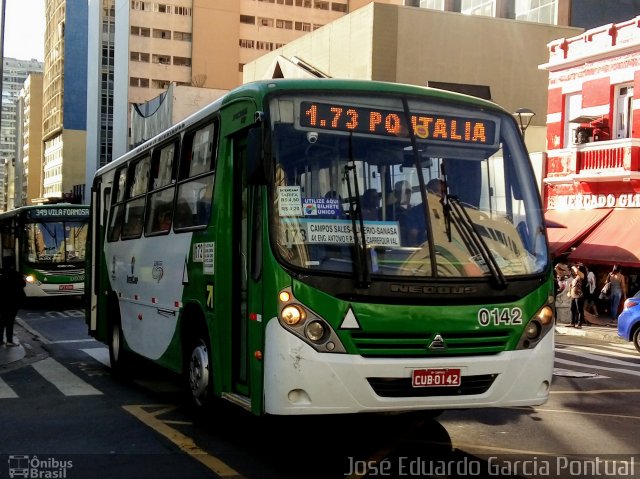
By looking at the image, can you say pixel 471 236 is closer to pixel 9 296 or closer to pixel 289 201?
pixel 289 201

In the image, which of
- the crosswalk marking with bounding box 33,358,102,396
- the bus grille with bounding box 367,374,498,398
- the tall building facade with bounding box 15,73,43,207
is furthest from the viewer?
the tall building facade with bounding box 15,73,43,207

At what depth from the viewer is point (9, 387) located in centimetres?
1084

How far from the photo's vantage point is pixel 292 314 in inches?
245

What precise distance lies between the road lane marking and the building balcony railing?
19.8 m

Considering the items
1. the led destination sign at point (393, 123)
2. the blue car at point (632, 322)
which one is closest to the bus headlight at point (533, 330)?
the led destination sign at point (393, 123)

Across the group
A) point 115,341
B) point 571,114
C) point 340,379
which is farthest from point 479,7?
point 340,379

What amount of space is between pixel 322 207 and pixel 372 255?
0.54 metres

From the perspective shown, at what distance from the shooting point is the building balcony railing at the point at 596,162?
2520 cm

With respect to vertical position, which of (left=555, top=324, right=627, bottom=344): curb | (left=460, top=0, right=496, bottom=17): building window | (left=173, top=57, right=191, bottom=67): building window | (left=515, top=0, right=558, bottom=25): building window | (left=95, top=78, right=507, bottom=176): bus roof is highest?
(left=173, top=57, right=191, bottom=67): building window

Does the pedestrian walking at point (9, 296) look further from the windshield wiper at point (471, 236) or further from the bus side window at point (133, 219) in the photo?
the windshield wiper at point (471, 236)

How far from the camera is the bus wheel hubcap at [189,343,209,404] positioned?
784 cm

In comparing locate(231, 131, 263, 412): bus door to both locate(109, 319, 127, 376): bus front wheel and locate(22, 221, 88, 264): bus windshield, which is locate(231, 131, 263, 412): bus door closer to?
locate(109, 319, 127, 376): bus front wheel

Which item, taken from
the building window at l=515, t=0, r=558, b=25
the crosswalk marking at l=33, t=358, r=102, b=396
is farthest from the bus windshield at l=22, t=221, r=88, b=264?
the building window at l=515, t=0, r=558, b=25

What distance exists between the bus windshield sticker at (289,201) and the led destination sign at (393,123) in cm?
56
